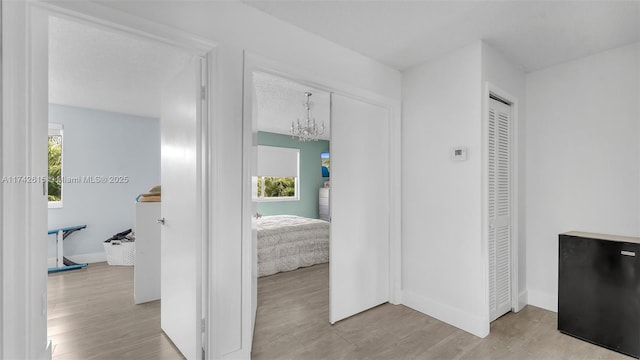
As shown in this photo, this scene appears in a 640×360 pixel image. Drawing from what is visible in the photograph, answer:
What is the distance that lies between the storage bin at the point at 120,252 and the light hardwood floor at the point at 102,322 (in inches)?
25.0

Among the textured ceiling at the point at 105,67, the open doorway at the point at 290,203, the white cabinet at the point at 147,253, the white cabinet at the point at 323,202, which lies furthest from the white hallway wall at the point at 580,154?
the white cabinet at the point at 323,202

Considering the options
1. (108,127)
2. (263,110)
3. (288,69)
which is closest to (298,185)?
(263,110)

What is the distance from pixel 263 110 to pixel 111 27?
3398mm

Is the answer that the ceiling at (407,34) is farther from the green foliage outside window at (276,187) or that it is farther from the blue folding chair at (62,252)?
the green foliage outside window at (276,187)

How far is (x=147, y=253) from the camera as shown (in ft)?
10.6

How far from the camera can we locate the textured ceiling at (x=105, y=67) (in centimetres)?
249

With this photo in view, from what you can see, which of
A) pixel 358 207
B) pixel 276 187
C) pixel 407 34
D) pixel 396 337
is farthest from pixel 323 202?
pixel 407 34

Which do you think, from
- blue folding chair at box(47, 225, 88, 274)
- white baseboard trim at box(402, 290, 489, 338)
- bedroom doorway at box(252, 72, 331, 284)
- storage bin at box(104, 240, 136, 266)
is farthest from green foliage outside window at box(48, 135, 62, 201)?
white baseboard trim at box(402, 290, 489, 338)

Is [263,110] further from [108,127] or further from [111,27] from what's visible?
[111,27]

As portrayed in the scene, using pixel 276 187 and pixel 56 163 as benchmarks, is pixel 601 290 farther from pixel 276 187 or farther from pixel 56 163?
pixel 56 163

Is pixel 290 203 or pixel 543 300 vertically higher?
pixel 290 203

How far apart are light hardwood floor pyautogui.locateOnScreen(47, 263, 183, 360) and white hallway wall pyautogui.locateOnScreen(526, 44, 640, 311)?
11.5ft

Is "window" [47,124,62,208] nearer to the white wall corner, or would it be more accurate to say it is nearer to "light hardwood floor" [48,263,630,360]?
"light hardwood floor" [48,263,630,360]

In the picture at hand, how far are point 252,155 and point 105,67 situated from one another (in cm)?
219
